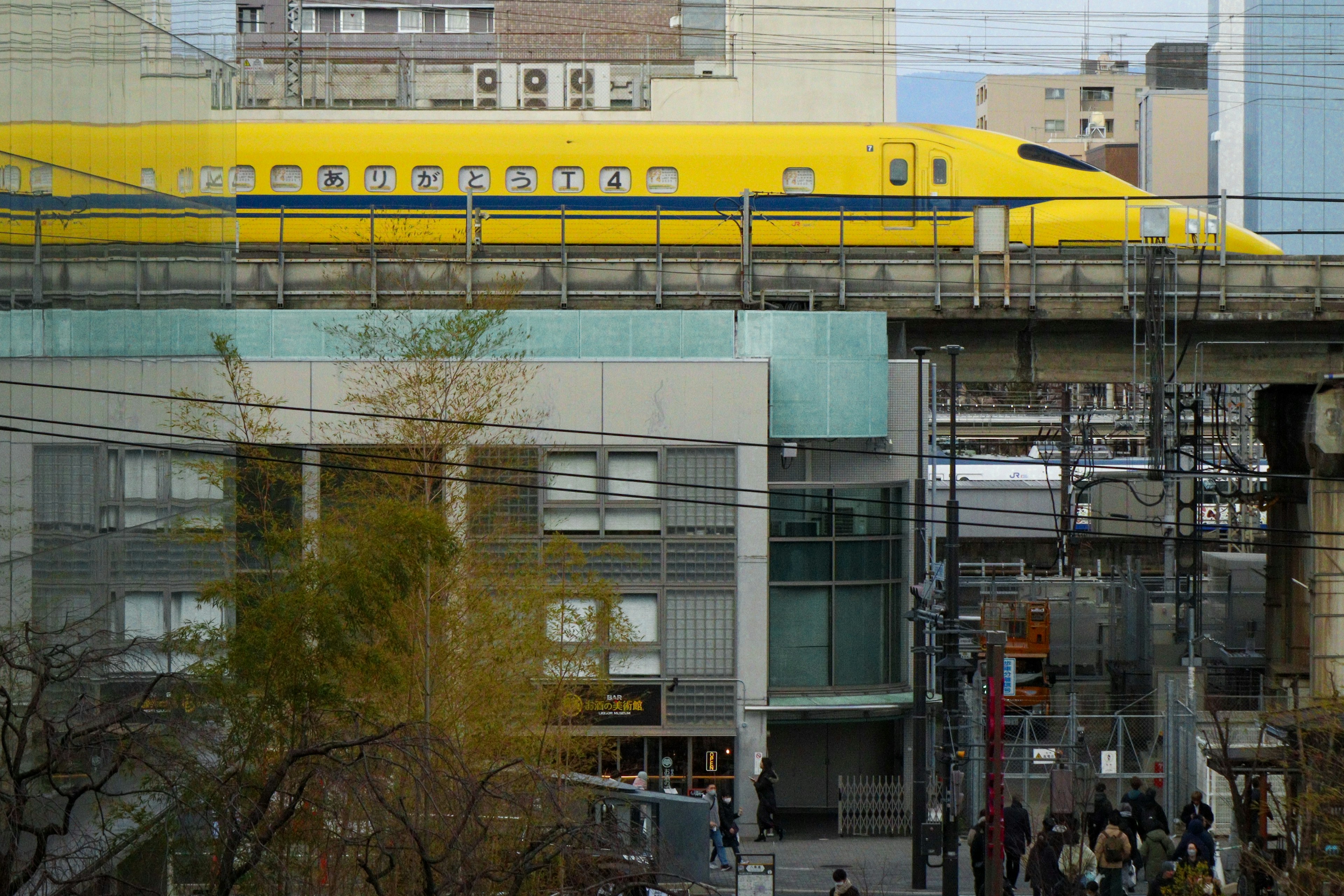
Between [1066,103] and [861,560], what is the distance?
79.9 m

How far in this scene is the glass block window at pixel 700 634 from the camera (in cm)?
2459

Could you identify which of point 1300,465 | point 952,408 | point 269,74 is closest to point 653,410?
point 952,408

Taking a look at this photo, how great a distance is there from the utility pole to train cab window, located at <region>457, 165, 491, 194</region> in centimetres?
835

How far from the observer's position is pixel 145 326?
15.8 m

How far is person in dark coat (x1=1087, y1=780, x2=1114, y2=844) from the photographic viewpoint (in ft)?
65.2

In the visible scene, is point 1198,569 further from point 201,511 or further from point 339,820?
point 339,820

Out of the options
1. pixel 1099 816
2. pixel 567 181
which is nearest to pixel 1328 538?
pixel 1099 816

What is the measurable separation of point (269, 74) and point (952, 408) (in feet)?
127

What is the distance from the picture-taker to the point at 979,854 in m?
19.3

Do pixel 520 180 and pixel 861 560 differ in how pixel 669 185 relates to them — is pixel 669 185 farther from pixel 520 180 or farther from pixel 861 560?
pixel 861 560

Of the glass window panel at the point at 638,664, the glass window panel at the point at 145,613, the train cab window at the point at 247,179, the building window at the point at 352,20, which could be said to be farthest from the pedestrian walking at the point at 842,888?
the building window at the point at 352,20

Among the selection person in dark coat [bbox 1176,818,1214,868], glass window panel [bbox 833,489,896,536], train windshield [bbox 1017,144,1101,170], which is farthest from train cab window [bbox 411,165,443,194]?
person in dark coat [bbox 1176,818,1214,868]

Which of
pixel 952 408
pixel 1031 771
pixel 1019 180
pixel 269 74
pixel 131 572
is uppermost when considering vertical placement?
pixel 269 74

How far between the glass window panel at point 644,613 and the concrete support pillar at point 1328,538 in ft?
36.4
